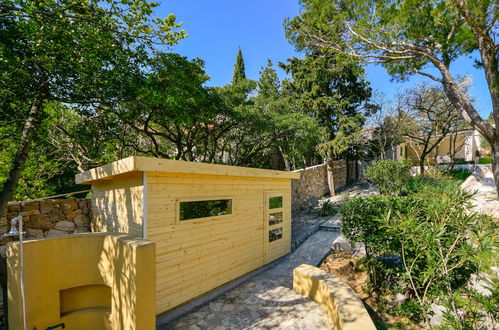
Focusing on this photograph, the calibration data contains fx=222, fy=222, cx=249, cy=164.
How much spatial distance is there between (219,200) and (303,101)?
11.0 metres

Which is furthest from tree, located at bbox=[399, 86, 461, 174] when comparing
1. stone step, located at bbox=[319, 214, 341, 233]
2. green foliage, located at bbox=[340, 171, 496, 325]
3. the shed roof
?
the shed roof

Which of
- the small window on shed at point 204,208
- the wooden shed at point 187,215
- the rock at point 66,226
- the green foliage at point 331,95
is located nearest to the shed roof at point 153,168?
the wooden shed at point 187,215

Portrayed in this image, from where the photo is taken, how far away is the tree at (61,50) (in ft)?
12.0

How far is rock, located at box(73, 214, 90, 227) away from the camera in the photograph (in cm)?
614

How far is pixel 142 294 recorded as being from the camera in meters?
3.24

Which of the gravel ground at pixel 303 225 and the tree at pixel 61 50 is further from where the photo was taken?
the gravel ground at pixel 303 225

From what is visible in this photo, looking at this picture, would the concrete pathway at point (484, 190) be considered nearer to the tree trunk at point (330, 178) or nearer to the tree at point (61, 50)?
the tree trunk at point (330, 178)

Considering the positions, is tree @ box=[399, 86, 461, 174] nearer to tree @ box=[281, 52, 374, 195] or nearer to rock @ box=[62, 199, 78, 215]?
tree @ box=[281, 52, 374, 195]

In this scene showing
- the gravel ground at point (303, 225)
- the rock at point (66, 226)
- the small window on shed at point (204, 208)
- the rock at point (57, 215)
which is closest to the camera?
the small window on shed at point (204, 208)

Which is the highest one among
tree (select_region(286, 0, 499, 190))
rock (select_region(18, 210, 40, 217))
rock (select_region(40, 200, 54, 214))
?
tree (select_region(286, 0, 499, 190))

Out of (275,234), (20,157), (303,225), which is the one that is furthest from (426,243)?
(20,157)

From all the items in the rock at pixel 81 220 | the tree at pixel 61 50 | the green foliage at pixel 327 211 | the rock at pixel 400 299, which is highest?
the tree at pixel 61 50

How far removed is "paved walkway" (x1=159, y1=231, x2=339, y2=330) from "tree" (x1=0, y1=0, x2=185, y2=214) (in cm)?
427

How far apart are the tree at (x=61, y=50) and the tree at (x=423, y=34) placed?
728 cm
